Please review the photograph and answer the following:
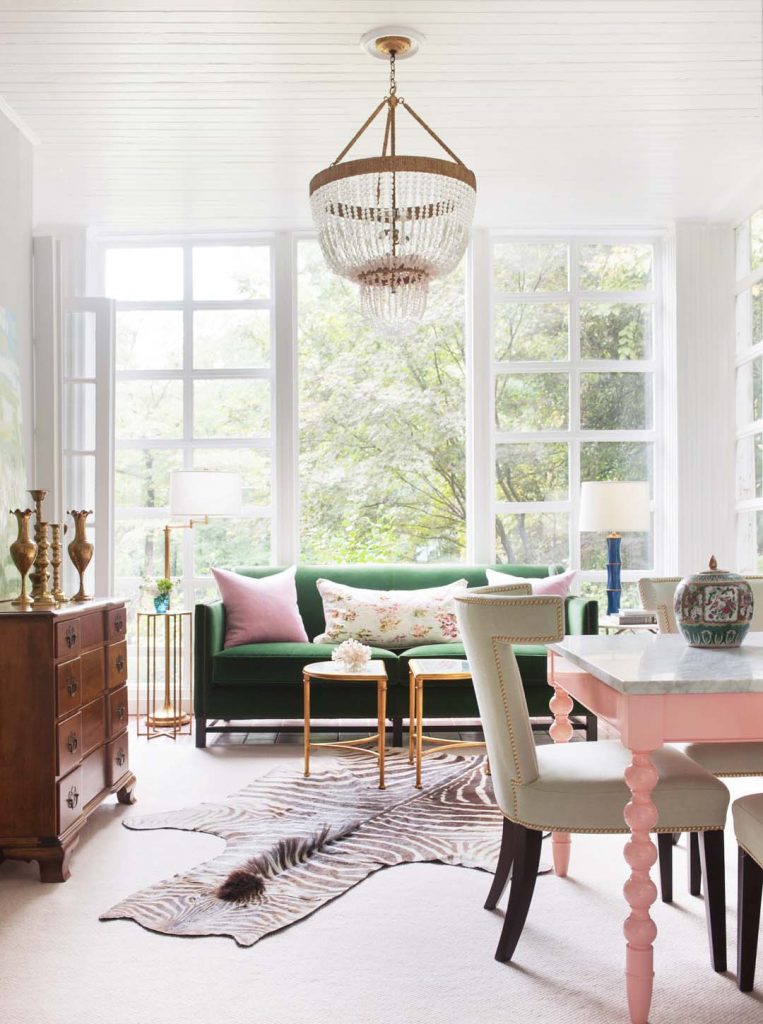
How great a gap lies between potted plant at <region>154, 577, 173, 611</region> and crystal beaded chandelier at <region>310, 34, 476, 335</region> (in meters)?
2.55

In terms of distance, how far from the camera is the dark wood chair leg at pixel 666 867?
2.84 meters

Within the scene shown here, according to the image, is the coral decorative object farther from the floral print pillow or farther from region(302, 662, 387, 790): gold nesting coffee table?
the floral print pillow

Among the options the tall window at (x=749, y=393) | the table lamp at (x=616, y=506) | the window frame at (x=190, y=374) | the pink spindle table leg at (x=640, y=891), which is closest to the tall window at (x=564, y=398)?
the tall window at (x=749, y=393)

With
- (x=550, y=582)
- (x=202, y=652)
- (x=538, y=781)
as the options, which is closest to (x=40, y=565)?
(x=202, y=652)

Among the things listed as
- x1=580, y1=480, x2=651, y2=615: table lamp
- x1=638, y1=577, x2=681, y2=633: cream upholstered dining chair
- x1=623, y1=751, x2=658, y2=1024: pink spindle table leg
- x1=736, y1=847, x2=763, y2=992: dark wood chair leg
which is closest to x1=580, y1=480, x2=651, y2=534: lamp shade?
x1=580, y1=480, x2=651, y2=615: table lamp

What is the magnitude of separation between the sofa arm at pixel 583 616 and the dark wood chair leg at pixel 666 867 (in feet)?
7.00

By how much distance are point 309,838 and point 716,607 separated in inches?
65.4

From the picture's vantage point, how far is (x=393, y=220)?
3.34m

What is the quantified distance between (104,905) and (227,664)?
221 cm

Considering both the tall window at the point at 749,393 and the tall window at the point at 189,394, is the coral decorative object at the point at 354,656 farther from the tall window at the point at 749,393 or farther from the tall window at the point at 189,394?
the tall window at the point at 749,393

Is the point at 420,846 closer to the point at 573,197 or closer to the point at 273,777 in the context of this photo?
the point at 273,777

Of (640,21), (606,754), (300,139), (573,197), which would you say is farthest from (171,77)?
(606,754)

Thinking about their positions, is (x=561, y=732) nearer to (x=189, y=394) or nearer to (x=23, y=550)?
(x=23, y=550)

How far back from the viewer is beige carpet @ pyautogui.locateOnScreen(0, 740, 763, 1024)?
221cm
